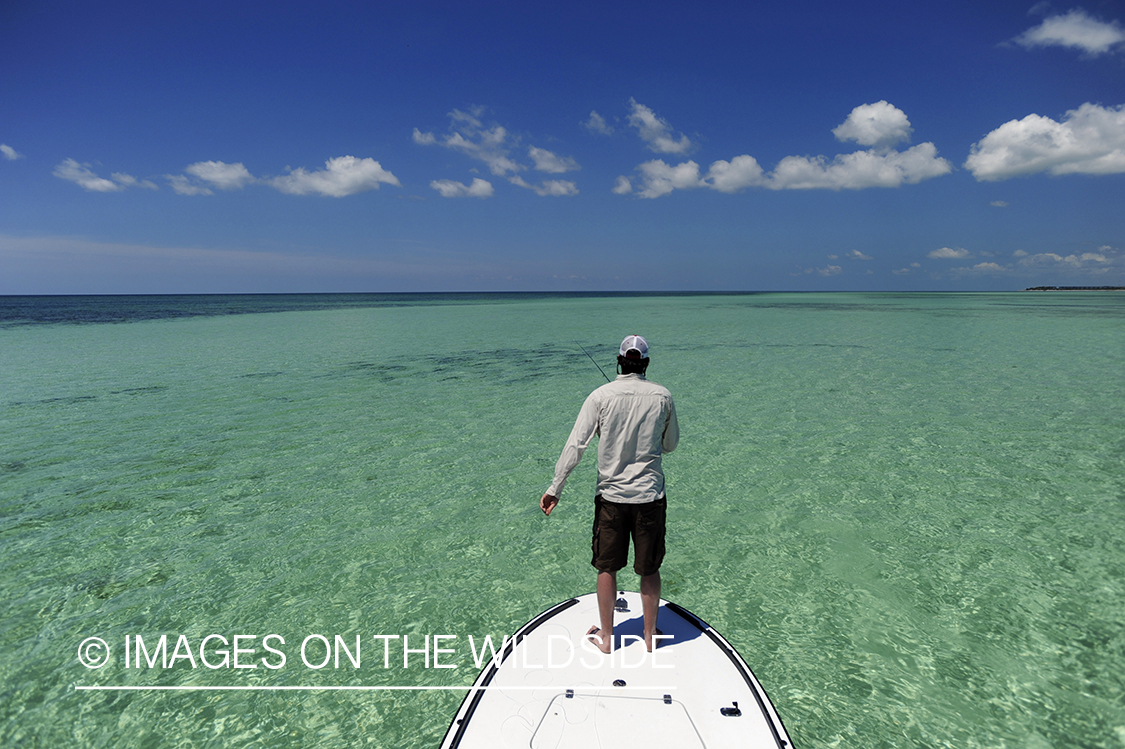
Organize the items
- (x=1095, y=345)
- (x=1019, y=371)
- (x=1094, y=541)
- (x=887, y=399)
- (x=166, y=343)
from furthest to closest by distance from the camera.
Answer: (x=166, y=343), (x=1095, y=345), (x=1019, y=371), (x=887, y=399), (x=1094, y=541)

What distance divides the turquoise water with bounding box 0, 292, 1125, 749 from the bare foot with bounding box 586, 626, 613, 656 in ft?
4.37

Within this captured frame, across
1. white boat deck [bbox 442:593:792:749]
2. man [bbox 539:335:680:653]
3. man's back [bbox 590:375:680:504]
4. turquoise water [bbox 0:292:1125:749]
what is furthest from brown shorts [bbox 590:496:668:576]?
turquoise water [bbox 0:292:1125:749]

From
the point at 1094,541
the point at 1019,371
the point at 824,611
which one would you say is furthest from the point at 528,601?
the point at 1019,371

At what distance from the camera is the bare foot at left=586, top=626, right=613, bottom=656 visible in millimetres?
4500

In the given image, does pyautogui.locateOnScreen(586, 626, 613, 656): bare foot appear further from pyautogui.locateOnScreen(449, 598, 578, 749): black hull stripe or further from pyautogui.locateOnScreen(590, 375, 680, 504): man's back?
pyautogui.locateOnScreen(590, 375, 680, 504): man's back

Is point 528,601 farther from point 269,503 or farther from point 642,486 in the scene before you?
point 269,503

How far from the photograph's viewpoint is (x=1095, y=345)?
92.7ft

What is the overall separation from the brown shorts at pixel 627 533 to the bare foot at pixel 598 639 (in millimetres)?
691

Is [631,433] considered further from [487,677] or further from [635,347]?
[487,677]

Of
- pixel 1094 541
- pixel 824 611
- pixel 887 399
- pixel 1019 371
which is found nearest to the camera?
pixel 824 611

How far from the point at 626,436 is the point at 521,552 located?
13.0 feet

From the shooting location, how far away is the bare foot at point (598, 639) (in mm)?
4500

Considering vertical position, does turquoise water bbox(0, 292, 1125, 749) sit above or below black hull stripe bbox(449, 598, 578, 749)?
below

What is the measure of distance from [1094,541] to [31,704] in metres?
12.5
